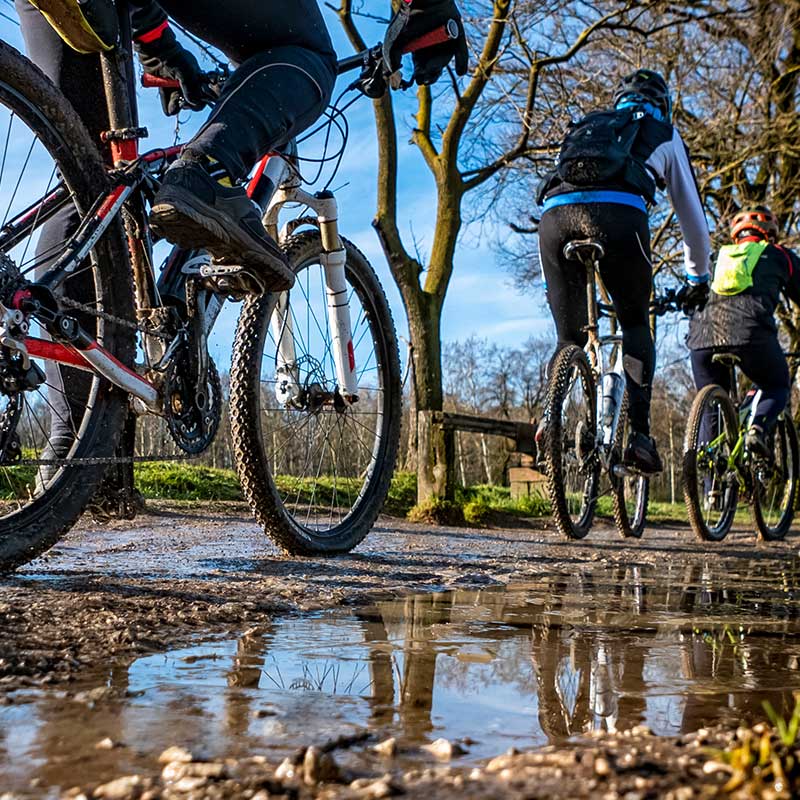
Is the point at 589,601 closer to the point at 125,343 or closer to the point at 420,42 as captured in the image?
the point at 125,343

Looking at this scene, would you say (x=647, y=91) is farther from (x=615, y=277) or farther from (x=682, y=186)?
(x=615, y=277)

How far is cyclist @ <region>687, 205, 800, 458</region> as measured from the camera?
636cm

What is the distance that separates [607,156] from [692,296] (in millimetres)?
1626

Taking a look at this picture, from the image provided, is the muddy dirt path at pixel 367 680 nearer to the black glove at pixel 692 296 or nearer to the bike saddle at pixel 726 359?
the black glove at pixel 692 296

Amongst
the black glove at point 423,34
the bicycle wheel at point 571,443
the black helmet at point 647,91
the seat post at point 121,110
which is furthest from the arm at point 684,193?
the seat post at point 121,110

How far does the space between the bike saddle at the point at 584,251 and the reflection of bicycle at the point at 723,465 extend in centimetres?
183

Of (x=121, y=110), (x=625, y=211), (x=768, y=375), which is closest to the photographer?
(x=121, y=110)

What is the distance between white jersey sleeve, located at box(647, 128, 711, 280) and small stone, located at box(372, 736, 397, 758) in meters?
4.07

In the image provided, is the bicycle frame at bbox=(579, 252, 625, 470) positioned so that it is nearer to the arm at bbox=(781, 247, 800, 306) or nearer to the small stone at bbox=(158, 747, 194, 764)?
the arm at bbox=(781, 247, 800, 306)

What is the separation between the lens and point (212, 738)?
987 millimetres

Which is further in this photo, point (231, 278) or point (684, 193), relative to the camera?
point (684, 193)

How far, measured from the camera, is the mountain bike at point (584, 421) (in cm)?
459

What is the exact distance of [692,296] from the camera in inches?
221

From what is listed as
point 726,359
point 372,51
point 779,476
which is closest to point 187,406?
point 372,51
